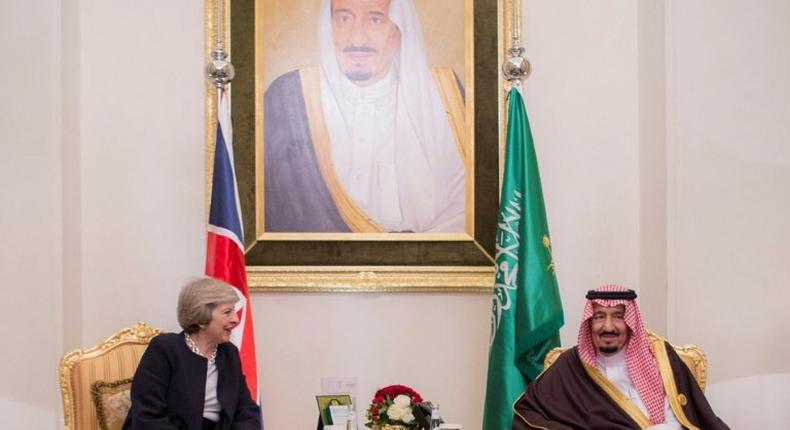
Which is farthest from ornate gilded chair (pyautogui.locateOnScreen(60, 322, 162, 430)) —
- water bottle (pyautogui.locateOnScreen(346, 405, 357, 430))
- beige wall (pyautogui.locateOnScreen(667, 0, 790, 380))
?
beige wall (pyautogui.locateOnScreen(667, 0, 790, 380))

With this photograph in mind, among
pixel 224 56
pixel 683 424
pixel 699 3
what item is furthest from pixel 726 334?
pixel 224 56

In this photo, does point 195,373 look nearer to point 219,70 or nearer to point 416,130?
point 219,70

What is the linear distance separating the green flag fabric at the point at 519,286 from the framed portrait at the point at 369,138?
309mm

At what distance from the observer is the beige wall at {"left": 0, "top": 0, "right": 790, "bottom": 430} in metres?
4.52

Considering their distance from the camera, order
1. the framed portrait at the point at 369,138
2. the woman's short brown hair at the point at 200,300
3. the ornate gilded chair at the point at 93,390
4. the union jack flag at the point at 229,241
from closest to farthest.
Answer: the woman's short brown hair at the point at 200,300 → the ornate gilded chair at the point at 93,390 → the union jack flag at the point at 229,241 → the framed portrait at the point at 369,138

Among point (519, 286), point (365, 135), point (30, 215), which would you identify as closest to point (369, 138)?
point (365, 135)

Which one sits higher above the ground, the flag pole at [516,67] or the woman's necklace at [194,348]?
the flag pole at [516,67]

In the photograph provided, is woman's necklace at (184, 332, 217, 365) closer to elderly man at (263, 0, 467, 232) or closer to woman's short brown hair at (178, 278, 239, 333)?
woman's short brown hair at (178, 278, 239, 333)

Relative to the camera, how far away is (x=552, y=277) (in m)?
4.59

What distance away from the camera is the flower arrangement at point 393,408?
3.78 meters

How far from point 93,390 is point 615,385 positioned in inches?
89.3

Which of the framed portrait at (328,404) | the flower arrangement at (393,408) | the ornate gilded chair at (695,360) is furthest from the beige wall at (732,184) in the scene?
the framed portrait at (328,404)

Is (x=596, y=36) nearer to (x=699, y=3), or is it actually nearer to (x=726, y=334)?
(x=699, y=3)

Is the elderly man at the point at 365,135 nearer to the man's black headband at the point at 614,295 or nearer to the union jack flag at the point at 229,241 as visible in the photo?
the union jack flag at the point at 229,241
